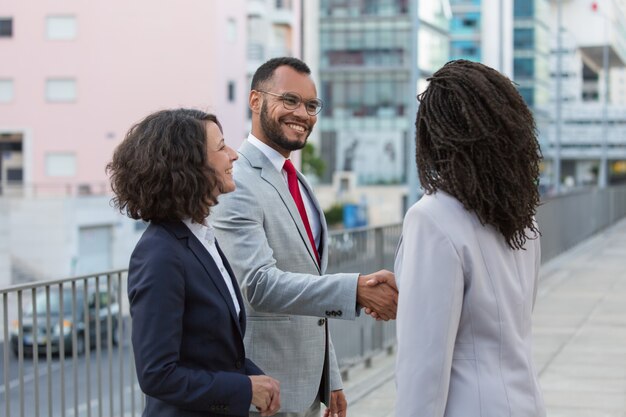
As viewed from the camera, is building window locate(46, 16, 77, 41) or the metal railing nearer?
the metal railing

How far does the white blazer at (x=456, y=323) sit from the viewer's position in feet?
8.46

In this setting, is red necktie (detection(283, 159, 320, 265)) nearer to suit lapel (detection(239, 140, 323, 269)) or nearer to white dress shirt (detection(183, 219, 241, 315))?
suit lapel (detection(239, 140, 323, 269))

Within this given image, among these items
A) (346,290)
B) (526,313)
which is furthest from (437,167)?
(346,290)

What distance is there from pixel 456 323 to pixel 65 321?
3093 mm

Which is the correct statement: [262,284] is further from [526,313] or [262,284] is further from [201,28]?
[201,28]

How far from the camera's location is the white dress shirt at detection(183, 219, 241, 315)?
300 cm

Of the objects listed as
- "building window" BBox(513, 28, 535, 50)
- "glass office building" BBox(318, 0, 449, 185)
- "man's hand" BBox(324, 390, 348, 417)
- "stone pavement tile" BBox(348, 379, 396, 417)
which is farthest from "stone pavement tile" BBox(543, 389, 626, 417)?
"building window" BBox(513, 28, 535, 50)

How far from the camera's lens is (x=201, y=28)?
2237 inches

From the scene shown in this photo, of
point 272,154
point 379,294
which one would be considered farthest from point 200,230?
point 272,154

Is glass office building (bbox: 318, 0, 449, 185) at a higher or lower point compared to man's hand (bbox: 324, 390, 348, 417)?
higher

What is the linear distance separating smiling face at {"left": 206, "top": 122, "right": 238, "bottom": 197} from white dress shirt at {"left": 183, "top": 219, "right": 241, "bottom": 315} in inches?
3.8

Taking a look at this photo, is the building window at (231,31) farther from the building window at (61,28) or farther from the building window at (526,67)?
the building window at (526,67)

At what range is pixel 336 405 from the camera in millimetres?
3934

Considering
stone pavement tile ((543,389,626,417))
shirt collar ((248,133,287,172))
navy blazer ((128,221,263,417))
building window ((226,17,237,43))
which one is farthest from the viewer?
building window ((226,17,237,43))
